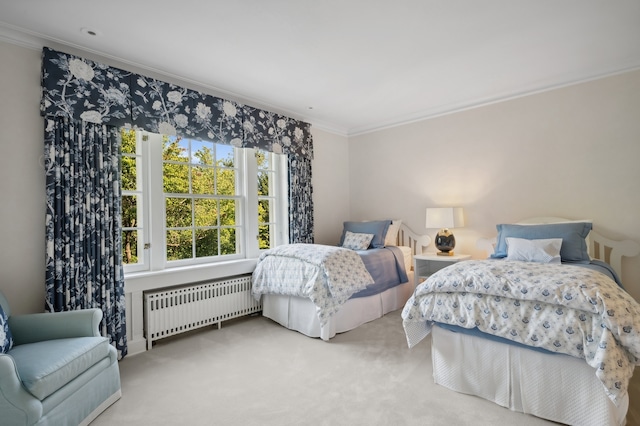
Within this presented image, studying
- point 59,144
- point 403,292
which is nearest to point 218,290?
point 59,144

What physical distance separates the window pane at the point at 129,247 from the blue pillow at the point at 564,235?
3591 mm

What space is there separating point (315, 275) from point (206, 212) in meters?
1.50

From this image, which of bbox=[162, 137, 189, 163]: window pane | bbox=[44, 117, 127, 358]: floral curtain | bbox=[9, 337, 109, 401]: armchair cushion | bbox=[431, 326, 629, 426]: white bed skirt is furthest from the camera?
bbox=[162, 137, 189, 163]: window pane

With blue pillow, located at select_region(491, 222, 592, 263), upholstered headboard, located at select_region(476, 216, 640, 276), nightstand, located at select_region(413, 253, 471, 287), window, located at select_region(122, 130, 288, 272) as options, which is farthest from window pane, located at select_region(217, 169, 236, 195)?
upholstered headboard, located at select_region(476, 216, 640, 276)

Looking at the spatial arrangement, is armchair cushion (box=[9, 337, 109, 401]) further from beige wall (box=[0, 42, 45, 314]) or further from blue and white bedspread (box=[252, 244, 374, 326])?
blue and white bedspread (box=[252, 244, 374, 326])

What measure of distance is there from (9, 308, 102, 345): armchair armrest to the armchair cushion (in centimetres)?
7

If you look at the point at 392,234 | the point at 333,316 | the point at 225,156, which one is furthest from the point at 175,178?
the point at 392,234

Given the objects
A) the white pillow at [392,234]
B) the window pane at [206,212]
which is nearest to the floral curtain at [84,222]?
the window pane at [206,212]

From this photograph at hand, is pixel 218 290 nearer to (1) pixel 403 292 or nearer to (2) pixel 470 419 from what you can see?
(1) pixel 403 292

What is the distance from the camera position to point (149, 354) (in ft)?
9.45

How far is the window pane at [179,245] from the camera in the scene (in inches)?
133

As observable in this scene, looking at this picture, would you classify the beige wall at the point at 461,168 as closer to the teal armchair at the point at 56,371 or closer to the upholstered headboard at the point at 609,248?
the upholstered headboard at the point at 609,248

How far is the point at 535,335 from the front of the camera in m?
1.80

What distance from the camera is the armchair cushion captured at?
1.60m
